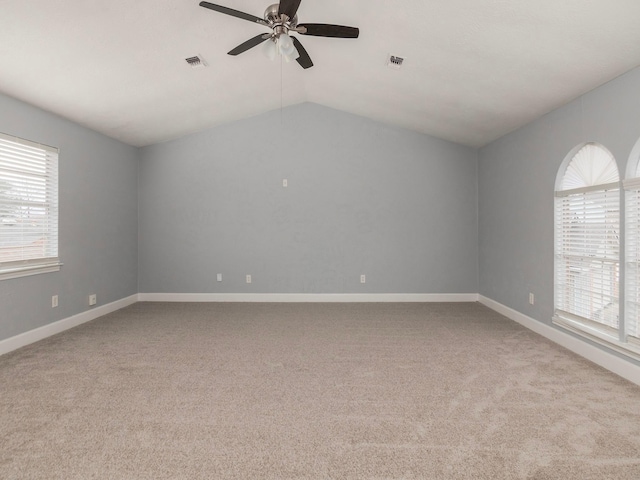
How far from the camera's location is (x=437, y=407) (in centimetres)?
225

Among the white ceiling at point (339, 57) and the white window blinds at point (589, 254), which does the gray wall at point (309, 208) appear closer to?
the white ceiling at point (339, 57)

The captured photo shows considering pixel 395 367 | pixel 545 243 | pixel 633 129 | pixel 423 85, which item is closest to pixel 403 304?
pixel 545 243

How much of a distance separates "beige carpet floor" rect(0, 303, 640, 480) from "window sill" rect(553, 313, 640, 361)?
22 cm

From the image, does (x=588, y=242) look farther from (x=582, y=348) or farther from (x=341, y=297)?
(x=341, y=297)

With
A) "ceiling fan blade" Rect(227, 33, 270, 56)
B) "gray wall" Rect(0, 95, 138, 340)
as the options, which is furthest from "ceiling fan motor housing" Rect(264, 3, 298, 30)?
"gray wall" Rect(0, 95, 138, 340)

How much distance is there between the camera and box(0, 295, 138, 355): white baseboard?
3.34 metres

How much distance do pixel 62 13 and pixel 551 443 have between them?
4157 mm

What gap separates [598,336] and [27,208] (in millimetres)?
5572

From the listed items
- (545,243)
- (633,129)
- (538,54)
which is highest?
(538,54)

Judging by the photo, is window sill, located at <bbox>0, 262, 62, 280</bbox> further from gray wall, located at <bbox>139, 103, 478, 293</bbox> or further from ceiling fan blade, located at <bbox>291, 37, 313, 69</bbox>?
ceiling fan blade, located at <bbox>291, 37, 313, 69</bbox>

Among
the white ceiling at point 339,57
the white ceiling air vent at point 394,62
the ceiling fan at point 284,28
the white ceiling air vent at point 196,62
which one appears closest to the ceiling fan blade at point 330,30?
the ceiling fan at point 284,28

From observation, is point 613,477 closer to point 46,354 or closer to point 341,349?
point 341,349

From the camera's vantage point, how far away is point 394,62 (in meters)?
3.53

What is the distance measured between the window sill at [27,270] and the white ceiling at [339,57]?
5.54 feet
